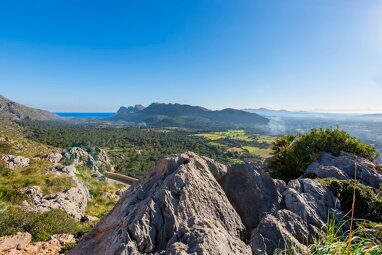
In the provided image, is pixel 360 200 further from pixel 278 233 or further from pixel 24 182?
pixel 24 182

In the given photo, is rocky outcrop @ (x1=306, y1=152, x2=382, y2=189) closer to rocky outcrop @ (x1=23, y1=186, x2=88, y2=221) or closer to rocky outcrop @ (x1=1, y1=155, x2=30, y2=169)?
rocky outcrop @ (x1=23, y1=186, x2=88, y2=221)

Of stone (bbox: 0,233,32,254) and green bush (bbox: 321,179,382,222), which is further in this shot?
stone (bbox: 0,233,32,254)

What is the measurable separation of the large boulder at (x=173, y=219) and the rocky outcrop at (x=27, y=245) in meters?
3.53

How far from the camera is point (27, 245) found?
9195 millimetres

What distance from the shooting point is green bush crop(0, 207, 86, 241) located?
10141mm

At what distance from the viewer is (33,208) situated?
1446 centimetres

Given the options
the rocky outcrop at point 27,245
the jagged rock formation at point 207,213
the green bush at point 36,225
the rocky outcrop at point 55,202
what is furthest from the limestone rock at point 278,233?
the rocky outcrop at point 55,202

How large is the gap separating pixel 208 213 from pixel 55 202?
14.2m

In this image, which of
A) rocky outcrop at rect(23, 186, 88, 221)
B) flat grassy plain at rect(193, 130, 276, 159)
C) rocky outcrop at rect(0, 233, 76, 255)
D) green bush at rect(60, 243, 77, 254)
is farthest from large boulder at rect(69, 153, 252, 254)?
flat grassy plain at rect(193, 130, 276, 159)

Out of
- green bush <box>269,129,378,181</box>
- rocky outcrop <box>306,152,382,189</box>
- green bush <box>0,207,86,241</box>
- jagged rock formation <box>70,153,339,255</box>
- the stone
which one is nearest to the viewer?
jagged rock formation <box>70,153,339,255</box>

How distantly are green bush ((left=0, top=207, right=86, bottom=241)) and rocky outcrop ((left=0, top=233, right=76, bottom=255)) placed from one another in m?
0.53

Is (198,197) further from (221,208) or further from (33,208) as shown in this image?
(33,208)

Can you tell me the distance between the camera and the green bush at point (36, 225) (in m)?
10.1

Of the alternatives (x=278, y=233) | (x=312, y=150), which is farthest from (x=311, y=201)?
(x=312, y=150)
